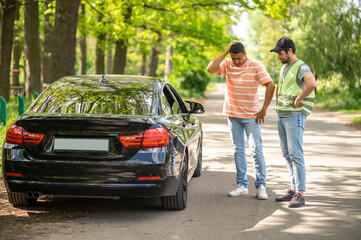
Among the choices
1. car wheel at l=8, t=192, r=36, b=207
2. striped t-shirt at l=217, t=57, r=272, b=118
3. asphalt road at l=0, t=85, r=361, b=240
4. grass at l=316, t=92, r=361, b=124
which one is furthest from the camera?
grass at l=316, t=92, r=361, b=124

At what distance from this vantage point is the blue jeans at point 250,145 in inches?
276

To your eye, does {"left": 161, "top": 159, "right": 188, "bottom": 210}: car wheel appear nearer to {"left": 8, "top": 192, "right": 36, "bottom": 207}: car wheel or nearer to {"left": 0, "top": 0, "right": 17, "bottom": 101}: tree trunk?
{"left": 8, "top": 192, "right": 36, "bottom": 207}: car wheel

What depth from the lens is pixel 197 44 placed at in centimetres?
2688

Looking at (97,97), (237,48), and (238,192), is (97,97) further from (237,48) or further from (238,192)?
(238,192)

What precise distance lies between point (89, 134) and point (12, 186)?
37.6 inches

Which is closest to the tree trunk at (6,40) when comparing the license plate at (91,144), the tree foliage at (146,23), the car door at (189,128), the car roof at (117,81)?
the tree foliage at (146,23)

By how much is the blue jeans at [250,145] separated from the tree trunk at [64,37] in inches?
272

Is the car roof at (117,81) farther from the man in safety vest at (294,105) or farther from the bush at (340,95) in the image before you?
the bush at (340,95)

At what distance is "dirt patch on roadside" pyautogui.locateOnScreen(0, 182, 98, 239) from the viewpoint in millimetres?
5334

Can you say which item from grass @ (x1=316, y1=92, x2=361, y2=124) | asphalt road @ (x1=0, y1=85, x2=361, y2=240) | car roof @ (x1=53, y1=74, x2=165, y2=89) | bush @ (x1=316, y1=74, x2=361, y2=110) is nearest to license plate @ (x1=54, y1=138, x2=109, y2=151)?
asphalt road @ (x1=0, y1=85, x2=361, y2=240)

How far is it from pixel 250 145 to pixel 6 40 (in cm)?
1176

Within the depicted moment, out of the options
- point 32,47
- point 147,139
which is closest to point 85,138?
point 147,139

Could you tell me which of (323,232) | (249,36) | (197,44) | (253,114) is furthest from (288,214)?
(249,36)

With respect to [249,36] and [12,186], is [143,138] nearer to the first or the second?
[12,186]
